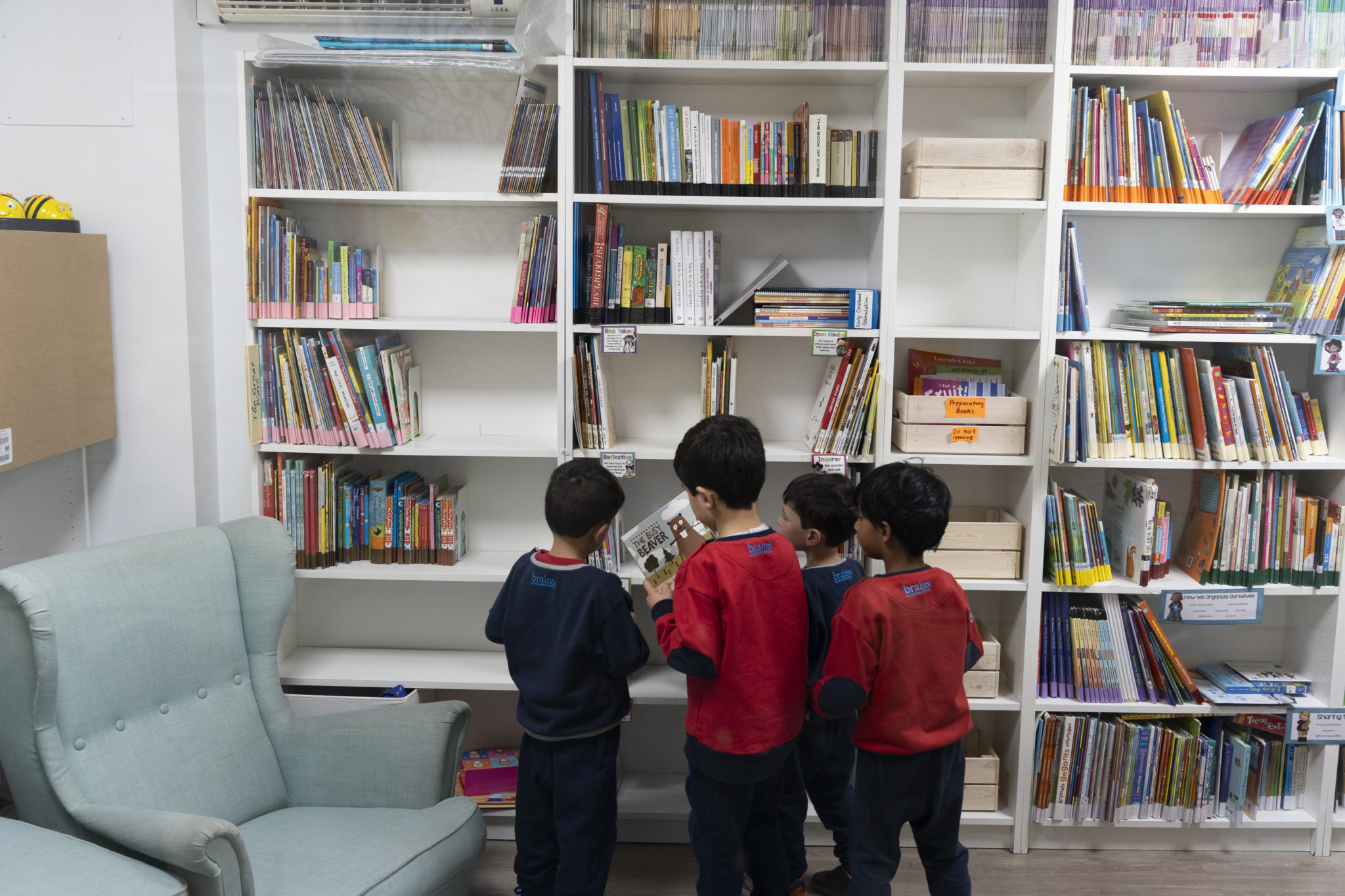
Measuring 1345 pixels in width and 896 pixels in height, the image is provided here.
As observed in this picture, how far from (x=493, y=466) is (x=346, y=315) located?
0.65 meters

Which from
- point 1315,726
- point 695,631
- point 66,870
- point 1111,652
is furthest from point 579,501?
point 1315,726

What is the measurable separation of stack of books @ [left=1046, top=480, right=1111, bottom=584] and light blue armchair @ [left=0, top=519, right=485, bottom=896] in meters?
1.75

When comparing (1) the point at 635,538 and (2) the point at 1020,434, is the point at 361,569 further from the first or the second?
(2) the point at 1020,434

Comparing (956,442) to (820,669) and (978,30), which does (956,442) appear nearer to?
(820,669)

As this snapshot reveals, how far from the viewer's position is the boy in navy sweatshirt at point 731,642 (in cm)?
201

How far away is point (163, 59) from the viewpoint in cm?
260

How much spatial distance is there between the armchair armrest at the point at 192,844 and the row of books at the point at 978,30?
2.57 m

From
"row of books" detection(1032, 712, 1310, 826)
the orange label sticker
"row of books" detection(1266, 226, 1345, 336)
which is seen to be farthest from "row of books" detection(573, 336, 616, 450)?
"row of books" detection(1266, 226, 1345, 336)

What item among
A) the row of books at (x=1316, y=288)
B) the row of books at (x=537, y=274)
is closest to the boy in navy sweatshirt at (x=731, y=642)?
the row of books at (x=537, y=274)

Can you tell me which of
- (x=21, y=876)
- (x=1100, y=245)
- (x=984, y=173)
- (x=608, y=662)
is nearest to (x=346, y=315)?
(x=608, y=662)

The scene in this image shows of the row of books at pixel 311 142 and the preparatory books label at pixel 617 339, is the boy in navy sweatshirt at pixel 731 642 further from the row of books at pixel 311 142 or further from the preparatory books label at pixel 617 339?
the row of books at pixel 311 142

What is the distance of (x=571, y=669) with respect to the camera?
214 cm

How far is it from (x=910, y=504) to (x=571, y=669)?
85 centimetres

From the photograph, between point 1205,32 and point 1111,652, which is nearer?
point 1205,32
